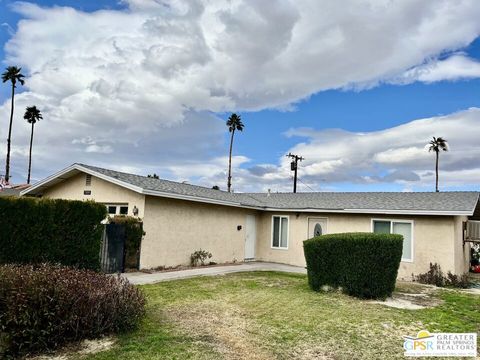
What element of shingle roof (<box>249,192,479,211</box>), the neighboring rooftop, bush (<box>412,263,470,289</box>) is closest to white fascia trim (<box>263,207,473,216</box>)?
the neighboring rooftop

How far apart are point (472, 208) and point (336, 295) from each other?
23.2 feet

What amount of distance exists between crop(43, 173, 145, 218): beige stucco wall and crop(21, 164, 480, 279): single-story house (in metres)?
0.04

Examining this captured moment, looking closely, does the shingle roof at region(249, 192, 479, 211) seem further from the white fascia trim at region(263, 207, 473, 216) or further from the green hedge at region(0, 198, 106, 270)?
the green hedge at region(0, 198, 106, 270)

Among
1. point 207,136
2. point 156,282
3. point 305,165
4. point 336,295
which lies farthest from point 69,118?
point 305,165

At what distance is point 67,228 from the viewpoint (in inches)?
411

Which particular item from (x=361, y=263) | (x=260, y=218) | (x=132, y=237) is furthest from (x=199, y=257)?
(x=361, y=263)

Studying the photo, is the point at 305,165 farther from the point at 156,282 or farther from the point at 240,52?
the point at 156,282

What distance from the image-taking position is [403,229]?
1508cm

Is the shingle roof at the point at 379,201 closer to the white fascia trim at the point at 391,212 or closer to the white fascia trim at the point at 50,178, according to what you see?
the white fascia trim at the point at 391,212

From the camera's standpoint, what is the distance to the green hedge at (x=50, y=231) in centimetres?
952

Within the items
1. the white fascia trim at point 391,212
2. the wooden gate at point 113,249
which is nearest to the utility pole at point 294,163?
the white fascia trim at point 391,212

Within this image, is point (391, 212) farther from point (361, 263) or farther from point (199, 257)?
point (199, 257)

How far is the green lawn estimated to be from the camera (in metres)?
5.39

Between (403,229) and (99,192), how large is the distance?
12.3 m
